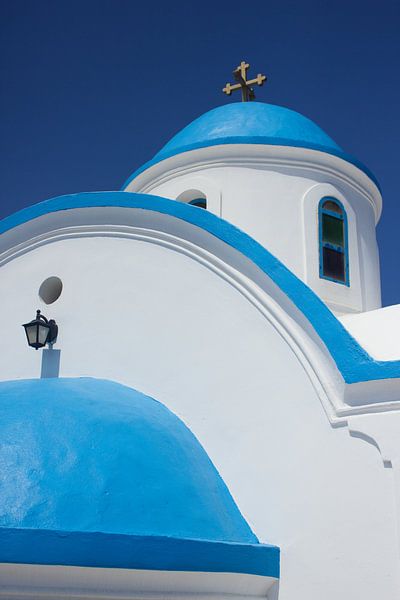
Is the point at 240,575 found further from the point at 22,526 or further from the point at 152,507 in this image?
the point at 22,526

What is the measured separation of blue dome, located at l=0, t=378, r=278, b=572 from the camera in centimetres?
404

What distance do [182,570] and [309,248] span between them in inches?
174

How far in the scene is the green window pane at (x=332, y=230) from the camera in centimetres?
809

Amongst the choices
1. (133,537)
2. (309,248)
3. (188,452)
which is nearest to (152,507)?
(133,537)

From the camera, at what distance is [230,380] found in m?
5.38

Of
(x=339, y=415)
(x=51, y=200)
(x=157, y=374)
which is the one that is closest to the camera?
(x=339, y=415)

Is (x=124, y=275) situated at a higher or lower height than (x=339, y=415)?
higher

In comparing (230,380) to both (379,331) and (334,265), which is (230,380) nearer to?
(379,331)

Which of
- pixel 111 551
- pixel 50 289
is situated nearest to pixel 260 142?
pixel 50 289

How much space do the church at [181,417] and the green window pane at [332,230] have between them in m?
2.17

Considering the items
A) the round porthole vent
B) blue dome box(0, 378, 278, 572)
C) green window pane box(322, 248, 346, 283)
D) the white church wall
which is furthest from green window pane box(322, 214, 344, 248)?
blue dome box(0, 378, 278, 572)

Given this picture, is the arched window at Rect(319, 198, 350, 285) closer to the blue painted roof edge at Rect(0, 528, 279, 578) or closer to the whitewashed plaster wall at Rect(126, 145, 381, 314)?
the whitewashed plaster wall at Rect(126, 145, 381, 314)

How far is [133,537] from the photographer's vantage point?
4109 mm

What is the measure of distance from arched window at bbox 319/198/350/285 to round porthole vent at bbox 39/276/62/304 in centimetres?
285
